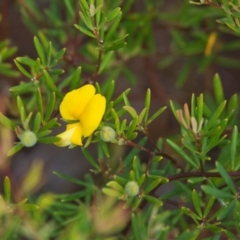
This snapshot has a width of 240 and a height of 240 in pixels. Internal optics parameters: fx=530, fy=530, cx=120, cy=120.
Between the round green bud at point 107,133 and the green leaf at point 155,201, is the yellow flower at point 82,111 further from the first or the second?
the green leaf at point 155,201

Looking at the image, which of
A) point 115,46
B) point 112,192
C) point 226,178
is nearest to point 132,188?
point 112,192

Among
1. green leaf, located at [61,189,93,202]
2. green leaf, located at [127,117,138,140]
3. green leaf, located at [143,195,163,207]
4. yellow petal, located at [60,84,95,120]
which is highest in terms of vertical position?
yellow petal, located at [60,84,95,120]

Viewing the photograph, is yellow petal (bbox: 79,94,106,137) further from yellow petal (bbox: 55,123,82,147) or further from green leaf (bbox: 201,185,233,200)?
green leaf (bbox: 201,185,233,200)

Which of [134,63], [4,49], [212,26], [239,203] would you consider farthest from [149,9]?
[239,203]

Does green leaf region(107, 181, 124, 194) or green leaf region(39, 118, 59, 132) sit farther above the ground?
green leaf region(39, 118, 59, 132)

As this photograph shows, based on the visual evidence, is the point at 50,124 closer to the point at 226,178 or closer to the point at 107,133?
the point at 107,133

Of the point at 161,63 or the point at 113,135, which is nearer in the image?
the point at 113,135

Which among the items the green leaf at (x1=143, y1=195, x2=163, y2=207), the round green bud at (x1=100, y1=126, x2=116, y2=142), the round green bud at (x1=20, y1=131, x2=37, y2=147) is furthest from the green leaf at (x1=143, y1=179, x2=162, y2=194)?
the round green bud at (x1=20, y1=131, x2=37, y2=147)

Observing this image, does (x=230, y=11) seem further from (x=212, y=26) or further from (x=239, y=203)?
(x=212, y=26)
